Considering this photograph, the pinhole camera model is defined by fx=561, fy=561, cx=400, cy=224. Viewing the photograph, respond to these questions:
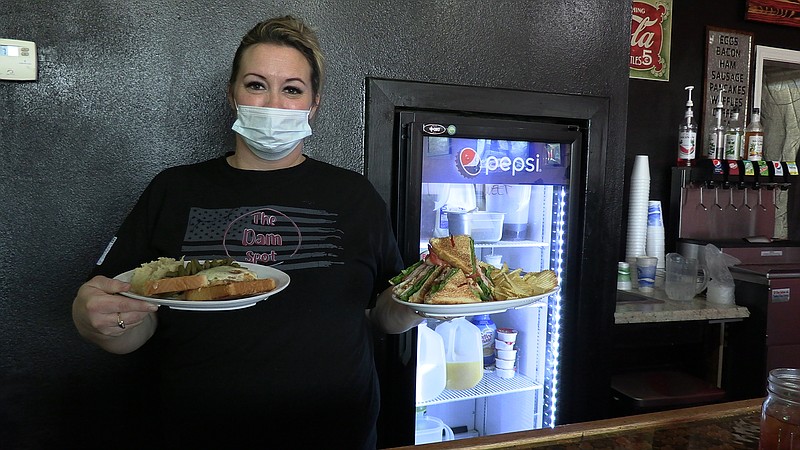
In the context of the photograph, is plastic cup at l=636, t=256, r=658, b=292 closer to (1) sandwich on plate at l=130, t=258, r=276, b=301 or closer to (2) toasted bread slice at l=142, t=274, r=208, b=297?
(1) sandwich on plate at l=130, t=258, r=276, b=301

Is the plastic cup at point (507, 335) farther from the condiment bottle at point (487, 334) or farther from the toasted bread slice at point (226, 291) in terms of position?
the toasted bread slice at point (226, 291)

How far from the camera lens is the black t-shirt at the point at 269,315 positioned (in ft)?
4.47

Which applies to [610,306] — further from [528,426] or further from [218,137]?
[218,137]

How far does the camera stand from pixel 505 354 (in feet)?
8.51

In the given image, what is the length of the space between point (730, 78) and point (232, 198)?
3.81 m

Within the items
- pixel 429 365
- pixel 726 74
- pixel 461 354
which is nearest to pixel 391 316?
pixel 429 365

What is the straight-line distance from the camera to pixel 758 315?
297 cm

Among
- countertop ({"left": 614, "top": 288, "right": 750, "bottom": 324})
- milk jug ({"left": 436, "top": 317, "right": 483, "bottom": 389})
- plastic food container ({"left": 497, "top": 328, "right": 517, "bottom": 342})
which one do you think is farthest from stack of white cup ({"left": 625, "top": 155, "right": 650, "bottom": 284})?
milk jug ({"left": 436, "top": 317, "right": 483, "bottom": 389})

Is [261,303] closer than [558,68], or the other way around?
[261,303]

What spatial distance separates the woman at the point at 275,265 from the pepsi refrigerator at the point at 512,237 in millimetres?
586

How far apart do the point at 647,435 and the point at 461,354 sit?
4.68ft

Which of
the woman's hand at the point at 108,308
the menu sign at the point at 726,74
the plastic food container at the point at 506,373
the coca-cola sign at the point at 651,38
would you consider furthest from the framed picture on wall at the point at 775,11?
the woman's hand at the point at 108,308

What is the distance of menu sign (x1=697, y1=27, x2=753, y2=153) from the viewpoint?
3881 millimetres

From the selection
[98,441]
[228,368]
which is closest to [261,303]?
[228,368]
